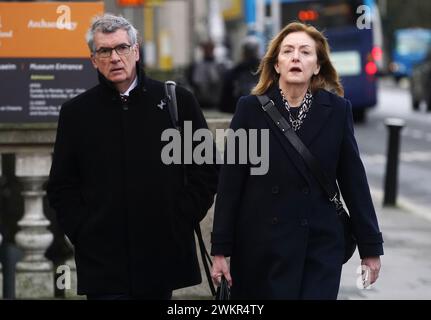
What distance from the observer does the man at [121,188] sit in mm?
5254

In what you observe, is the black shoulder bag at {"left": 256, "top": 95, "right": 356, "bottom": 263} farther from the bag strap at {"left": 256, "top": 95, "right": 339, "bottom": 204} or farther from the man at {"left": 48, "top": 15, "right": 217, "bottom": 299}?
the man at {"left": 48, "top": 15, "right": 217, "bottom": 299}

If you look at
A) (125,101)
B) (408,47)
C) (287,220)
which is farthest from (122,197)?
(408,47)

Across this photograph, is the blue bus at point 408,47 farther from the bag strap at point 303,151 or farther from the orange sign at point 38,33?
the bag strap at point 303,151

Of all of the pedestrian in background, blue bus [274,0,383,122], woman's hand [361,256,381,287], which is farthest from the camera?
blue bus [274,0,383,122]

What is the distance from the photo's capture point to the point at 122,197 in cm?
525

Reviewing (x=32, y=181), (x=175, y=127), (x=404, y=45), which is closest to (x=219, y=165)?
(x=175, y=127)

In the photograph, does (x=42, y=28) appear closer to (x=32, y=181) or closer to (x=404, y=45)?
(x=32, y=181)

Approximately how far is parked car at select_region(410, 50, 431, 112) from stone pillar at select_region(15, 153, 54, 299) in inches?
1157

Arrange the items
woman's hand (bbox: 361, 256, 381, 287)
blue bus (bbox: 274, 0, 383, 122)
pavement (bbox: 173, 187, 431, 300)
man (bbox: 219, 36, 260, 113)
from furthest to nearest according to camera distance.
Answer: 1. blue bus (bbox: 274, 0, 383, 122)
2. man (bbox: 219, 36, 260, 113)
3. pavement (bbox: 173, 187, 431, 300)
4. woman's hand (bbox: 361, 256, 381, 287)

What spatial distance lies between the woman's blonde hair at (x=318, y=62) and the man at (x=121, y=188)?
427mm

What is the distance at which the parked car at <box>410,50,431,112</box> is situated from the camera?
3708cm

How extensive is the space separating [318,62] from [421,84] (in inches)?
1301

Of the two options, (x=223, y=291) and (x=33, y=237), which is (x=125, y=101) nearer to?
(x=223, y=291)

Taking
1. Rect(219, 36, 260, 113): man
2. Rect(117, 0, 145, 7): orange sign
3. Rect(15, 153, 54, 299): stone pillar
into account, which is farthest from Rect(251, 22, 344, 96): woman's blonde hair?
Rect(117, 0, 145, 7): orange sign
